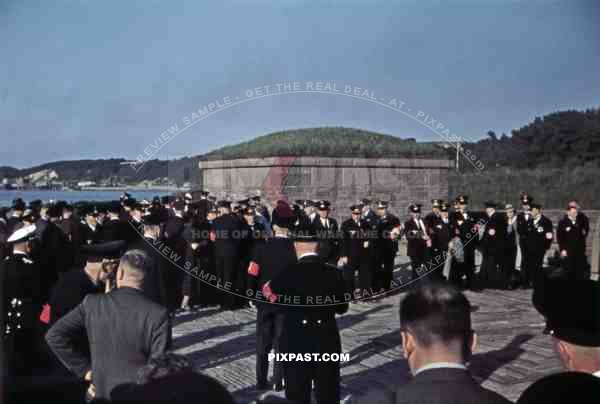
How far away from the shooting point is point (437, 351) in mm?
2639

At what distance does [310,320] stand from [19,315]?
2628mm

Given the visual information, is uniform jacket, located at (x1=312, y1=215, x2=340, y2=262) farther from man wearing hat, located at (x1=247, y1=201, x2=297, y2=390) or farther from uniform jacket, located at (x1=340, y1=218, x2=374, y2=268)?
man wearing hat, located at (x1=247, y1=201, x2=297, y2=390)

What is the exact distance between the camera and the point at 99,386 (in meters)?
3.85

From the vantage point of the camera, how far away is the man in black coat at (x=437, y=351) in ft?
8.25

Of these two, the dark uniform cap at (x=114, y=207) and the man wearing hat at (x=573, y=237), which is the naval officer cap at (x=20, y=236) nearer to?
the dark uniform cap at (x=114, y=207)

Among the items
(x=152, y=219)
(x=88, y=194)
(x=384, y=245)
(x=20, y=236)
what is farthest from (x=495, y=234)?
(x=20, y=236)

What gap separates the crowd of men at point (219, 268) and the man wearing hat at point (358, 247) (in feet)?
0.08

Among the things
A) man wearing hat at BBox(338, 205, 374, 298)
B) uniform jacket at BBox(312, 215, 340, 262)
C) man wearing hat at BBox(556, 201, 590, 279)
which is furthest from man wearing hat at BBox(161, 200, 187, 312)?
man wearing hat at BBox(556, 201, 590, 279)

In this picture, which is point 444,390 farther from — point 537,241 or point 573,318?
point 537,241

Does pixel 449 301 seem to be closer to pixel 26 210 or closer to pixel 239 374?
pixel 239 374

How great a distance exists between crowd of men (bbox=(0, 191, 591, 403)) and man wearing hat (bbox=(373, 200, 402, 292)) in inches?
1.0

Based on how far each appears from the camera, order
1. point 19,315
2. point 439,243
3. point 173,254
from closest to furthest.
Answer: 1. point 19,315
2. point 173,254
3. point 439,243

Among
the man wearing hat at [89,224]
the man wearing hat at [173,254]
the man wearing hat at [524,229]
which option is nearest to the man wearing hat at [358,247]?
the man wearing hat at [173,254]

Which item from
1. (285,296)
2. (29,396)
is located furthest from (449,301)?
(29,396)
